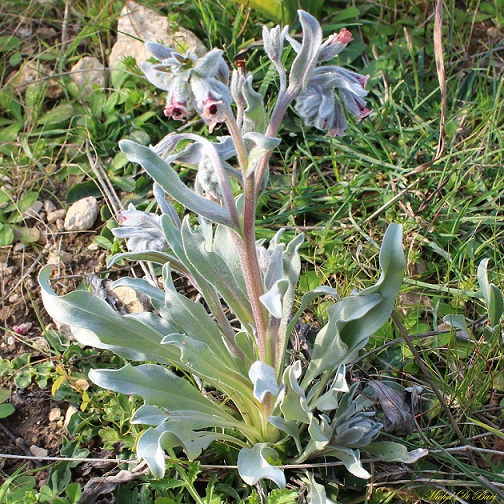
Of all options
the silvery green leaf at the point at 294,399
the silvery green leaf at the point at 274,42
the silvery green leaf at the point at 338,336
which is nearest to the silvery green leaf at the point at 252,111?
the silvery green leaf at the point at 274,42

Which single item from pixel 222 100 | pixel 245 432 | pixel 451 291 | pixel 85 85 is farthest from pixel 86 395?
pixel 85 85

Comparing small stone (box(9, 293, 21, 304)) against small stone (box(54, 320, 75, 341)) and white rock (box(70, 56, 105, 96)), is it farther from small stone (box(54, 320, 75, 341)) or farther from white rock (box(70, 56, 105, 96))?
white rock (box(70, 56, 105, 96))

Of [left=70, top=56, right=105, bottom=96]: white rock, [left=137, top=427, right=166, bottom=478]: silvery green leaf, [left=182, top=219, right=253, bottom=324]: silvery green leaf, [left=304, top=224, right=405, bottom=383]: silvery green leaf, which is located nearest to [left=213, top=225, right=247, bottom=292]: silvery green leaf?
[left=182, top=219, right=253, bottom=324]: silvery green leaf

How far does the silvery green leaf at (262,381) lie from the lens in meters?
1.67

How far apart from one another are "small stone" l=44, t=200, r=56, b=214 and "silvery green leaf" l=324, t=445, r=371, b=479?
74.5 inches

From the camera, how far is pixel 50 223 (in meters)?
3.21

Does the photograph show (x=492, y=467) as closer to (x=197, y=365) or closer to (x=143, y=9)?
(x=197, y=365)

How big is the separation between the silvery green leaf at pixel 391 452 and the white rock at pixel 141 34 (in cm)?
232

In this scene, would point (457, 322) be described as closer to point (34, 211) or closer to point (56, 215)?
point (56, 215)

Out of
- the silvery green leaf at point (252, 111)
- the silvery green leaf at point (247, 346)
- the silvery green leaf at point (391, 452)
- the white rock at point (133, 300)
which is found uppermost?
the silvery green leaf at point (252, 111)

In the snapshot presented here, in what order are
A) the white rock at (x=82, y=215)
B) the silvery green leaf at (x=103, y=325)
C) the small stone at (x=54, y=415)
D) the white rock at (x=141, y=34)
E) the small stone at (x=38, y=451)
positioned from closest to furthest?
the silvery green leaf at (x=103, y=325) < the small stone at (x=38, y=451) < the small stone at (x=54, y=415) < the white rock at (x=82, y=215) < the white rock at (x=141, y=34)

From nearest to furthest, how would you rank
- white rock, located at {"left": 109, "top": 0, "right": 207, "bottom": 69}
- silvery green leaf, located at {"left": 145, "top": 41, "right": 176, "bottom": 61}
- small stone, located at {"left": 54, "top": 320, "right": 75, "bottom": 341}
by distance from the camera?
1. silvery green leaf, located at {"left": 145, "top": 41, "right": 176, "bottom": 61}
2. small stone, located at {"left": 54, "top": 320, "right": 75, "bottom": 341}
3. white rock, located at {"left": 109, "top": 0, "right": 207, "bottom": 69}

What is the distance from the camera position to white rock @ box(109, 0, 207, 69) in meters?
3.56

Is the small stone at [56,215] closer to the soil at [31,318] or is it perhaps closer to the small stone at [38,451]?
the soil at [31,318]
